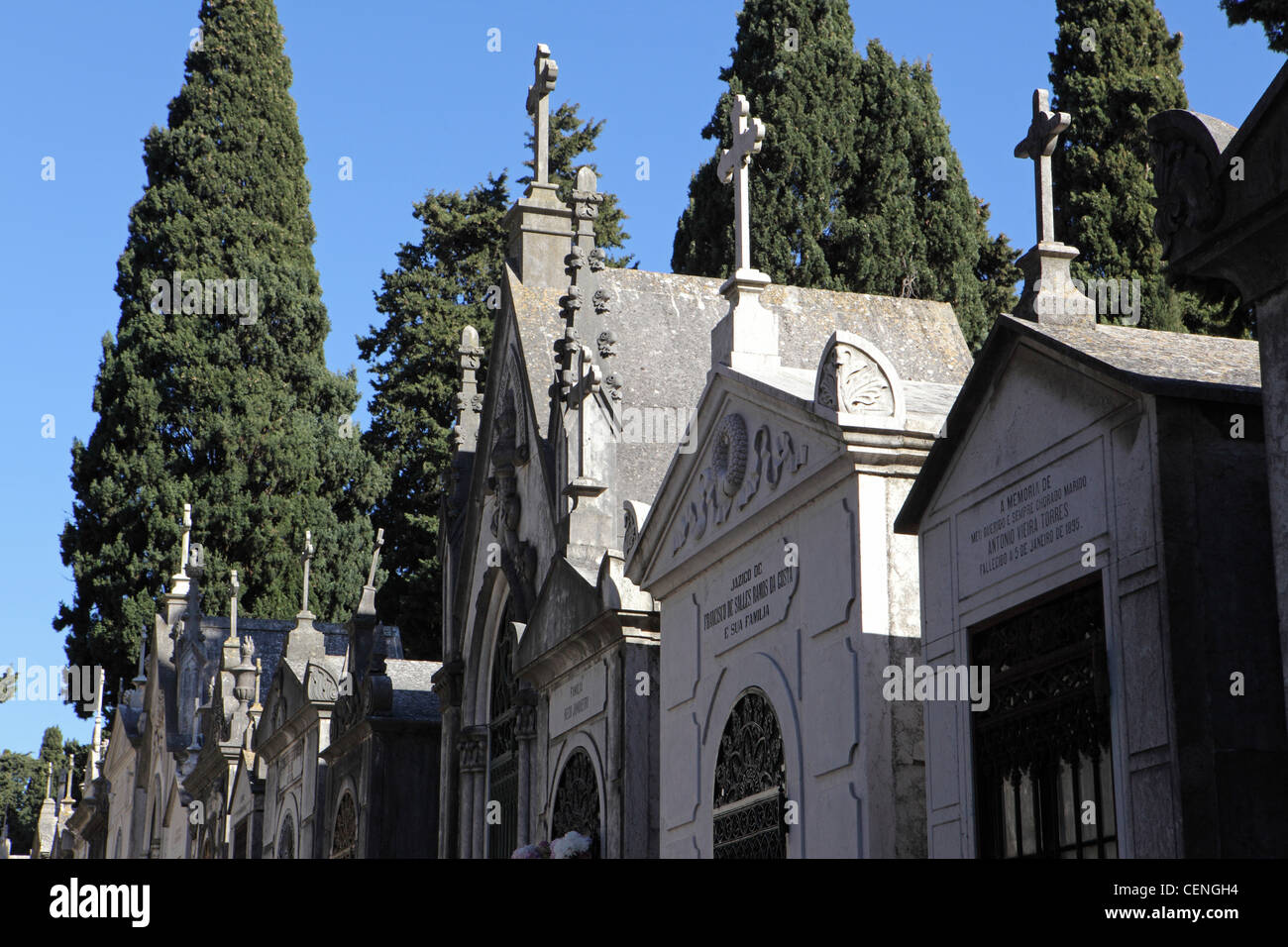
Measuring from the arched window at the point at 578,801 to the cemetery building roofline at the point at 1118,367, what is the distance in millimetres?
5499

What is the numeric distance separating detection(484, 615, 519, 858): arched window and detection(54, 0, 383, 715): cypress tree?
21839 millimetres

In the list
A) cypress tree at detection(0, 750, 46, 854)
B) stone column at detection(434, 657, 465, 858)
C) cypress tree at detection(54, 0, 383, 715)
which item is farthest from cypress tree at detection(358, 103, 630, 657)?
cypress tree at detection(0, 750, 46, 854)

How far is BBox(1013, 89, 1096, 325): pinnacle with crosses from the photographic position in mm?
8820

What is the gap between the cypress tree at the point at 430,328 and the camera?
1539 inches

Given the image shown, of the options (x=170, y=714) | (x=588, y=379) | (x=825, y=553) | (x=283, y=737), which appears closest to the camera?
(x=825, y=553)

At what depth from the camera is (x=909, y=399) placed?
1084cm

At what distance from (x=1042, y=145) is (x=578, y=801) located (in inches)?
288

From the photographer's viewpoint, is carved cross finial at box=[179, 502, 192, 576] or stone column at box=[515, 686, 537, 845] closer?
stone column at box=[515, 686, 537, 845]

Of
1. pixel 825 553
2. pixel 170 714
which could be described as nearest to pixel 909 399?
pixel 825 553

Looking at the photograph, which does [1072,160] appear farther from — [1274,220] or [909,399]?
[1274,220]

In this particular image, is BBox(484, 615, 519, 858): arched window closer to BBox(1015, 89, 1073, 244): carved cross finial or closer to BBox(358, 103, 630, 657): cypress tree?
BBox(1015, 89, 1073, 244): carved cross finial
